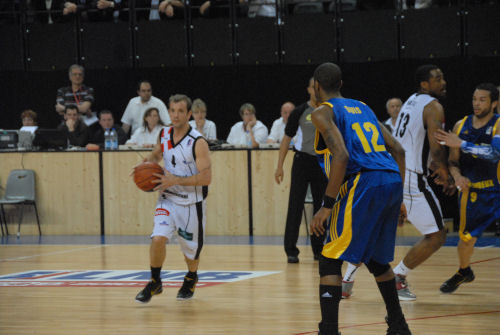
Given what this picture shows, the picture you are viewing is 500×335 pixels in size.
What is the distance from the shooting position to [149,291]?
6621 millimetres

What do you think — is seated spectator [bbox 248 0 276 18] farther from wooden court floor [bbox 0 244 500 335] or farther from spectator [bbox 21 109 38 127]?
wooden court floor [bbox 0 244 500 335]

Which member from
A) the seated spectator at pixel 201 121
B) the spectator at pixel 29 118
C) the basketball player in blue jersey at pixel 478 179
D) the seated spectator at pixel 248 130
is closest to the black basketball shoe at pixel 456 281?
the basketball player in blue jersey at pixel 478 179

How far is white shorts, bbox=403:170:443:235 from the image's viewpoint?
6516mm

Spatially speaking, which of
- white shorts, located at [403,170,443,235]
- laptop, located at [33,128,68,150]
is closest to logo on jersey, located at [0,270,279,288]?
white shorts, located at [403,170,443,235]

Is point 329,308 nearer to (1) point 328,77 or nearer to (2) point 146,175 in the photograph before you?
(1) point 328,77

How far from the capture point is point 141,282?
7934 mm

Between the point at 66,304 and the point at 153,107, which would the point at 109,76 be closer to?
the point at 153,107

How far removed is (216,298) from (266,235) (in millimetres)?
5067

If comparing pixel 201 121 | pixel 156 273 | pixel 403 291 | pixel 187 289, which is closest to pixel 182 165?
pixel 156 273

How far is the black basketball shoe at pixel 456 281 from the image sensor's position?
22.7 ft

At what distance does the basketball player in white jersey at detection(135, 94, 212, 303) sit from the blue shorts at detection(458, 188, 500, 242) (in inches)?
83.6

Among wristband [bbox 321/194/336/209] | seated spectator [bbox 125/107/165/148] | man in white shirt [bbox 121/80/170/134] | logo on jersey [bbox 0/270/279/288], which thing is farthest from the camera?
man in white shirt [bbox 121/80/170/134]

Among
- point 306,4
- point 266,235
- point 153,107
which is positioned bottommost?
point 266,235

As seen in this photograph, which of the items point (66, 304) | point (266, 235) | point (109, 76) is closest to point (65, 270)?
point (66, 304)
